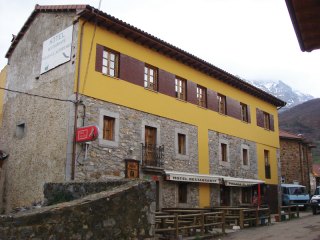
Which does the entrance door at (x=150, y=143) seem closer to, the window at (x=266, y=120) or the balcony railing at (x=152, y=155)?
the balcony railing at (x=152, y=155)

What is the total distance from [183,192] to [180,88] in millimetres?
5007

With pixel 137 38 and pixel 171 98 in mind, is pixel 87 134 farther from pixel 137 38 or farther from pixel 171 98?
pixel 171 98

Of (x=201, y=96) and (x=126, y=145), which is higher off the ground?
(x=201, y=96)

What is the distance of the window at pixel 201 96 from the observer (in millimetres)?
19992

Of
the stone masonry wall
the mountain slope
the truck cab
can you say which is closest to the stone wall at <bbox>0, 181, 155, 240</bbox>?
the stone masonry wall

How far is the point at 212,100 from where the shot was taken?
67.8ft

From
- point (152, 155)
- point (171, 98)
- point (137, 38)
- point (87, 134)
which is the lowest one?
point (152, 155)

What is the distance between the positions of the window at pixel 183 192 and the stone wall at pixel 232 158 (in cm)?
228

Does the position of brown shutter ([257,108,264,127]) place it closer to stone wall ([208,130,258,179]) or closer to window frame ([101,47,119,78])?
stone wall ([208,130,258,179])

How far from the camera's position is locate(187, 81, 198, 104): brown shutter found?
1910cm

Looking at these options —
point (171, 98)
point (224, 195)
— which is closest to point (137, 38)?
point (171, 98)

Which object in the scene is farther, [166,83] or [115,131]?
[166,83]

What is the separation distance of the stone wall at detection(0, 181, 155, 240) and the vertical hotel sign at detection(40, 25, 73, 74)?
957cm

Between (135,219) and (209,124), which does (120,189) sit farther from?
(209,124)
